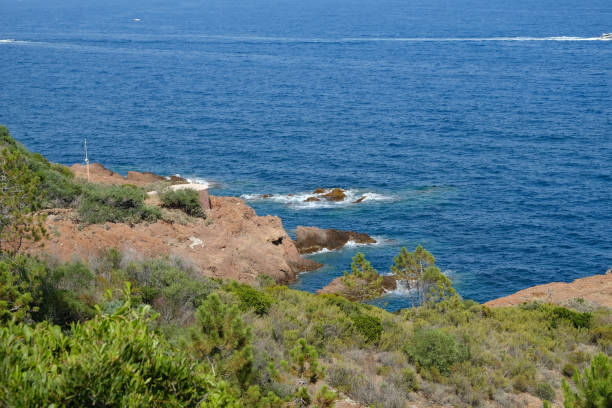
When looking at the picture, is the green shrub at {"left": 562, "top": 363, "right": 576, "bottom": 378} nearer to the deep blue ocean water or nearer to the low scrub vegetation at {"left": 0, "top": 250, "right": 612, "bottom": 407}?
the low scrub vegetation at {"left": 0, "top": 250, "right": 612, "bottom": 407}

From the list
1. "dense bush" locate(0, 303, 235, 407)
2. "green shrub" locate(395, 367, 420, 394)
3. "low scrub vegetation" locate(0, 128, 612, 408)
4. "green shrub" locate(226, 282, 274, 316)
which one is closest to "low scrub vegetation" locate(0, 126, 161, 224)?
"low scrub vegetation" locate(0, 128, 612, 408)

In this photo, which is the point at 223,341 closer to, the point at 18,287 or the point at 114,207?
the point at 18,287

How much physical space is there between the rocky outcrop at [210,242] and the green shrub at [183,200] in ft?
3.11

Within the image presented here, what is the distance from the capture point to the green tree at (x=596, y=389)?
34.3ft

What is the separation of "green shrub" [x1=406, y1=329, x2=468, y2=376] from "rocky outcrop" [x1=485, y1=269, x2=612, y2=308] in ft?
43.7

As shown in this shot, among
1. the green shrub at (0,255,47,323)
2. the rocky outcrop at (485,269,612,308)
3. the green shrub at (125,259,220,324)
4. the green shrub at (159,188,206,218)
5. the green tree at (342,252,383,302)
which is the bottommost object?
the rocky outcrop at (485,269,612,308)

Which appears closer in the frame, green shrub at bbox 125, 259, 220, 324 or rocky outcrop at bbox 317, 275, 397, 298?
green shrub at bbox 125, 259, 220, 324

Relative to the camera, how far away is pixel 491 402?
15523 mm

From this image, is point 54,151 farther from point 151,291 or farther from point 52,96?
point 151,291

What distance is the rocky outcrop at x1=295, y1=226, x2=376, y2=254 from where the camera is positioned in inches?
1624

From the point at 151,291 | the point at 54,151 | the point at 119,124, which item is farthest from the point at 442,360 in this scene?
the point at 119,124

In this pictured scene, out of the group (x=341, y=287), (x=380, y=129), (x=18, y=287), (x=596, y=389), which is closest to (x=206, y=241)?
(x=341, y=287)

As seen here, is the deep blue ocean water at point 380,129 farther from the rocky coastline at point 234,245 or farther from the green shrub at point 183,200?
the green shrub at point 183,200

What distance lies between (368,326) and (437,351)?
Answer: 98.3 inches
